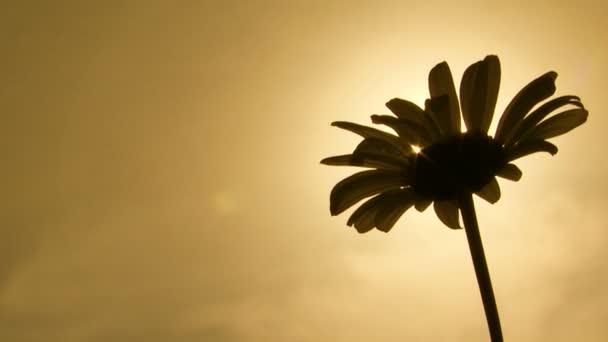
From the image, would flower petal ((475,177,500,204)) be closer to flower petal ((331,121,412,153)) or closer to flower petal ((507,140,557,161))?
flower petal ((507,140,557,161))

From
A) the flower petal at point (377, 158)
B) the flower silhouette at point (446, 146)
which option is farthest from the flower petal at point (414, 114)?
the flower petal at point (377, 158)

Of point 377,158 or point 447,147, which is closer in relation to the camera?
point 447,147

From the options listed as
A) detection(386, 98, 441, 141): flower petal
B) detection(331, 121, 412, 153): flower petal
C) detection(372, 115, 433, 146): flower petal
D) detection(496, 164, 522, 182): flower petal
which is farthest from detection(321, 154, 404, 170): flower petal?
detection(496, 164, 522, 182): flower petal

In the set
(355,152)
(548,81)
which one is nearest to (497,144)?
(548,81)

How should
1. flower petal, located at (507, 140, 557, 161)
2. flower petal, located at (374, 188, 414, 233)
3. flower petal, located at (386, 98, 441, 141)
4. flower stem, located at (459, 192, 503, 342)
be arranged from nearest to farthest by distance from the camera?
flower stem, located at (459, 192, 503, 342)
flower petal, located at (507, 140, 557, 161)
flower petal, located at (386, 98, 441, 141)
flower petal, located at (374, 188, 414, 233)

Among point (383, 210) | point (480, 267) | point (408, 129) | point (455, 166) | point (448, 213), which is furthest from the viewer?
point (383, 210)

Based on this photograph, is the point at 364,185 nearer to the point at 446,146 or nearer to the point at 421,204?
the point at 421,204

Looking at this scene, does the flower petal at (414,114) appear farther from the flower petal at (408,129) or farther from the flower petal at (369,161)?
the flower petal at (369,161)

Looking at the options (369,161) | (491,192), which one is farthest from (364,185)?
(491,192)
